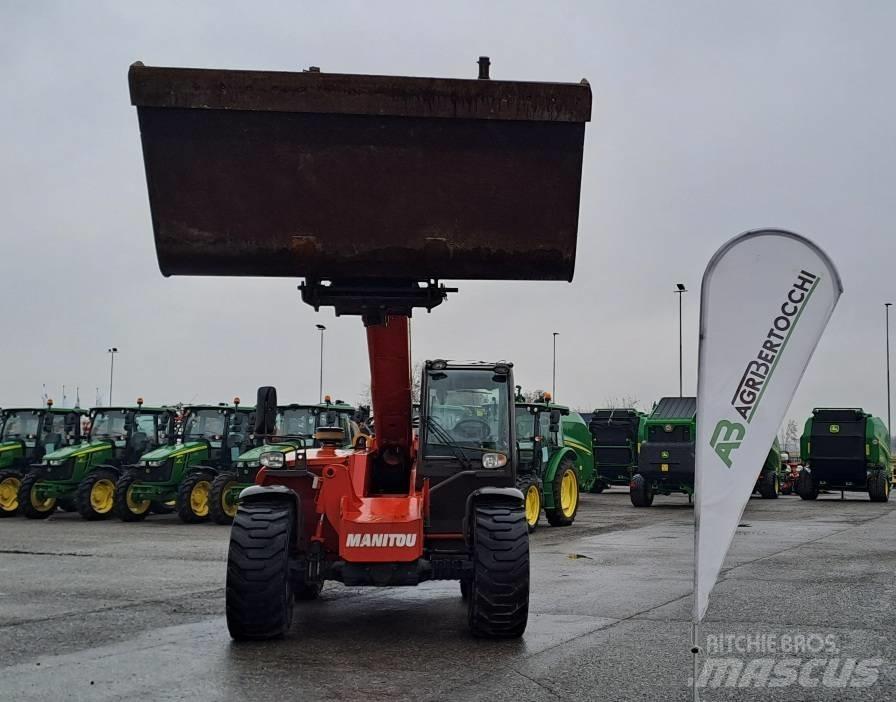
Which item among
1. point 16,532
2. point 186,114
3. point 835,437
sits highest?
point 186,114

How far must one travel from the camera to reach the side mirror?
9180 mm

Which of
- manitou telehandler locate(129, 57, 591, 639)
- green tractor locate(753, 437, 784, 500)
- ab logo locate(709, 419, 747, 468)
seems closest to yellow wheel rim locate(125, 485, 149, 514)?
manitou telehandler locate(129, 57, 591, 639)

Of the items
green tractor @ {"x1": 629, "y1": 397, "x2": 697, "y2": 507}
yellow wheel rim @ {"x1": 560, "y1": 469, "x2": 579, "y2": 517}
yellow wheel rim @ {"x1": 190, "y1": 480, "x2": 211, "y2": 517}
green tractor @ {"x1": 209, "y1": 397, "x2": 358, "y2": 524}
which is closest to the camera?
yellow wheel rim @ {"x1": 560, "y1": 469, "x2": 579, "y2": 517}

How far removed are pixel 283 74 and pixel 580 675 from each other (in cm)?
462

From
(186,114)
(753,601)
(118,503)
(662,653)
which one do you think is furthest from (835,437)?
(186,114)

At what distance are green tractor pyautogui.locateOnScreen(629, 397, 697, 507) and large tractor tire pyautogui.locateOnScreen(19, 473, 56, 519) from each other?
44.4 feet

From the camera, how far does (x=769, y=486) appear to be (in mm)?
31250

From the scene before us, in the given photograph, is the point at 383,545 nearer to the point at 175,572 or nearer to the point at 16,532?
the point at 175,572

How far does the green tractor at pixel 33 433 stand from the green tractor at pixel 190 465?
2.63 m

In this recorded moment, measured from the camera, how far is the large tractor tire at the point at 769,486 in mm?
30609

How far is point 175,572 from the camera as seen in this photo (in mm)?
13188

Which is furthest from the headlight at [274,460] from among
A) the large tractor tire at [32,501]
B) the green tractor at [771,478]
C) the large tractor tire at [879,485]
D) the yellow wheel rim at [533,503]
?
the large tractor tire at [879,485]

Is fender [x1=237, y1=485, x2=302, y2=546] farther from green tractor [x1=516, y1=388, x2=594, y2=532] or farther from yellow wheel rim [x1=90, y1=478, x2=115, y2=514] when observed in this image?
yellow wheel rim [x1=90, y1=478, x2=115, y2=514]

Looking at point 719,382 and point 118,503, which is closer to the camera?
point 719,382
